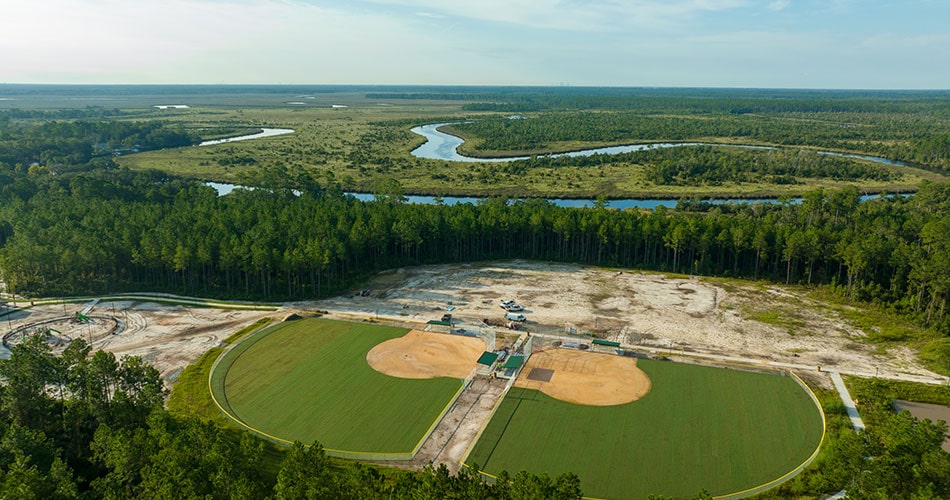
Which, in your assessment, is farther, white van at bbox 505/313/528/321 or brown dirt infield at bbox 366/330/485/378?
white van at bbox 505/313/528/321

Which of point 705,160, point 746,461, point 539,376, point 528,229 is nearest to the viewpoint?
point 746,461

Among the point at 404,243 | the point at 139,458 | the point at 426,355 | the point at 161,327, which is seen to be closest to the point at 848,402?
the point at 426,355

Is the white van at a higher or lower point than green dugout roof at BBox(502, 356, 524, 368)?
higher

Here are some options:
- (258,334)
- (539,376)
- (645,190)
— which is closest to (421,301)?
(258,334)

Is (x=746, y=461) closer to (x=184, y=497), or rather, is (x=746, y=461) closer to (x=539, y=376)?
(x=539, y=376)

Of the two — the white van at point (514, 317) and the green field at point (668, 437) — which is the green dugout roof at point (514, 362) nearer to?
the green field at point (668, 437)

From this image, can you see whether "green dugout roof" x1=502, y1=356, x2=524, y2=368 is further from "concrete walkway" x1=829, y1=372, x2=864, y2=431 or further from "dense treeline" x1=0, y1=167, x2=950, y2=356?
"dense treeline" x1=0, y1=167, x2=950, y2=356

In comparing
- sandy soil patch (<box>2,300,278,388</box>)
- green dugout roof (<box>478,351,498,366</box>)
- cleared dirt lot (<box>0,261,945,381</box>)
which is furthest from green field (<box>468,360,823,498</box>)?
sandy soil patch (<box>2,300,278,388</box>)

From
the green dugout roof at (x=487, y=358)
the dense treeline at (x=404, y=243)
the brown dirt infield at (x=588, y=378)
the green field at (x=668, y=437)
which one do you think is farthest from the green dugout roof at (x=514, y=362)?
the dense treeline at (x=404, y=243)
